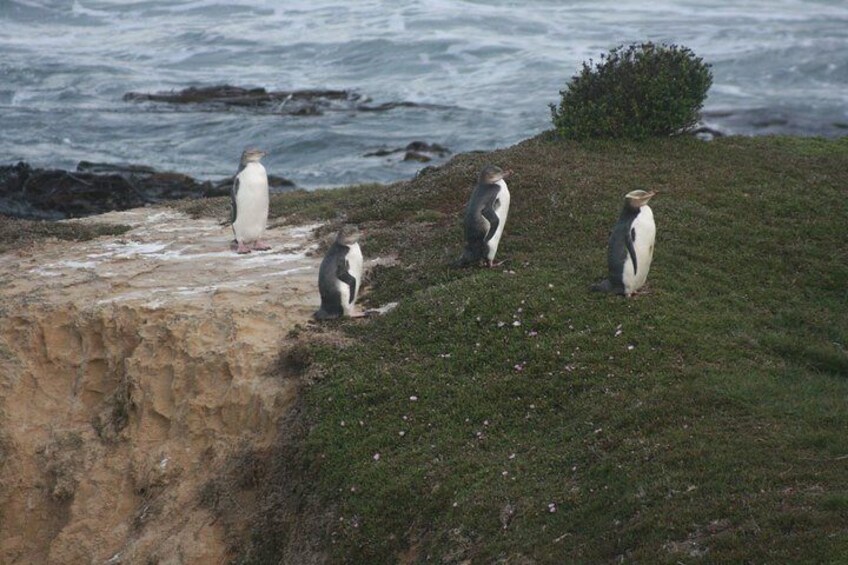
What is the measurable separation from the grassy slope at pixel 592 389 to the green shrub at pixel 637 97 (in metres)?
1.87

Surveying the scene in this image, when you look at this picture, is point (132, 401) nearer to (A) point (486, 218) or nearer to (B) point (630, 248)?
(A) point (486, 218)

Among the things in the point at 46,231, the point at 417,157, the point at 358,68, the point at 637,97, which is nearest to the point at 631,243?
the point at 637,97

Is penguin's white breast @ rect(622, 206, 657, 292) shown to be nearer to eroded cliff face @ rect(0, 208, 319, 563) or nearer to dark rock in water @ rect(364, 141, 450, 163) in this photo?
eroded cliff face @ rect(0, 208, 319, 563)

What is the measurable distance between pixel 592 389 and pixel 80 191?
16.0m

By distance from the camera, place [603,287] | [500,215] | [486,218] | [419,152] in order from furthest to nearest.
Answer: [419,152] < [500,215] < [486,218] < [603,287]

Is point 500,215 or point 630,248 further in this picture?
point 500,215

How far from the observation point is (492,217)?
12.8 metres

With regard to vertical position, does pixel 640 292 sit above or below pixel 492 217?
below

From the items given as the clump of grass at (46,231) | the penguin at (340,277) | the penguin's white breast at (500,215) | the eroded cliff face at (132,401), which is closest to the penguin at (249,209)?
Answer: the eroded cliff face at (132,401)

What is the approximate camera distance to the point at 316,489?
1028cm

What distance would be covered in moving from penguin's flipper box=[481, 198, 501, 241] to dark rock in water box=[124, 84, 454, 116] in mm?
23379

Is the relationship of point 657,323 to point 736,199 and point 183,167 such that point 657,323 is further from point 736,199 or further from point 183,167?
point 183,167

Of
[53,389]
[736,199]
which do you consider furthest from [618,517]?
[736,199]

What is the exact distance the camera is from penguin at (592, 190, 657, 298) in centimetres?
1184
